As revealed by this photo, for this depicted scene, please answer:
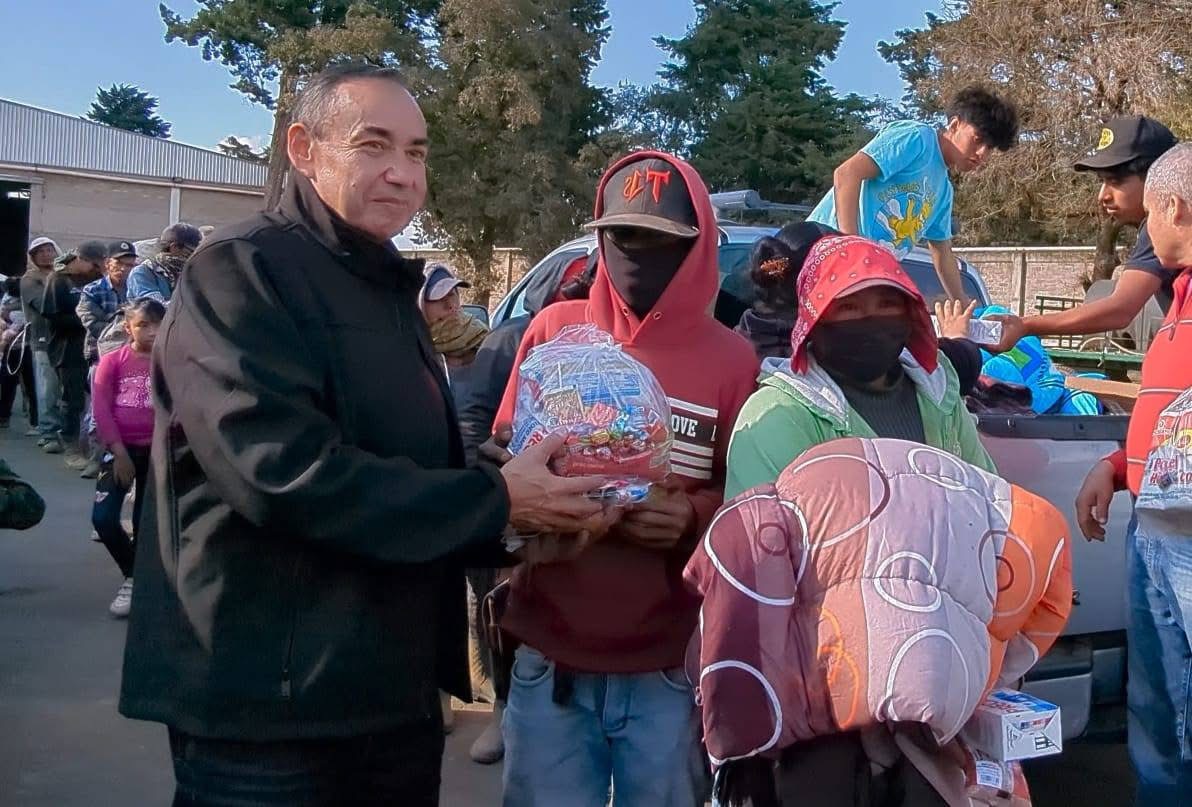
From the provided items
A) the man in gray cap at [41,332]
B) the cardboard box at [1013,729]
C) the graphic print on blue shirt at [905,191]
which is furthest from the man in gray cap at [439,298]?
the man in gray cap at [41,332]

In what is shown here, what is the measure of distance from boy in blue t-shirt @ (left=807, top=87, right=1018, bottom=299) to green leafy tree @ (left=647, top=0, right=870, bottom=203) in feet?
97.6

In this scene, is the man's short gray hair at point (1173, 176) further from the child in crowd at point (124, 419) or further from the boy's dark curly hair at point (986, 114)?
the child in crowd at point (124, 419)

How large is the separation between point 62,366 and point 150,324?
20.5ft

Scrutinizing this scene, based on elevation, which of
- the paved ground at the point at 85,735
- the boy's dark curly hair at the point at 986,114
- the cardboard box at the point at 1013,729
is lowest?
the paved ground at the point at 85,735

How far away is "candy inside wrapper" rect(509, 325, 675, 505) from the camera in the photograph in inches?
87.4

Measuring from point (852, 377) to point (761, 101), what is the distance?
35942mm

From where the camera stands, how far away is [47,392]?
12570 mm

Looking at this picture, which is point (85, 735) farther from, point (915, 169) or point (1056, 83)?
point (1056, 83)

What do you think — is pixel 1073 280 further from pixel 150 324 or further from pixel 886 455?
pixel 886 455

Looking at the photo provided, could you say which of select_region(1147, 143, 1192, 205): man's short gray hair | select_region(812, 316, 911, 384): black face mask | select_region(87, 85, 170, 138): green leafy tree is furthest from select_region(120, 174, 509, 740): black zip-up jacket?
select_region(87, 85, 170, 138): green leafy tree

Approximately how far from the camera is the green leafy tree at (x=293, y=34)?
30.7 metres

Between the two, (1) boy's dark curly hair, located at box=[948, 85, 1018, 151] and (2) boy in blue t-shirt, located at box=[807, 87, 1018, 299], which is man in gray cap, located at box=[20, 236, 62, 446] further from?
(1) boy's dark curly hair, located at box=[948, 85, 1018, 151]

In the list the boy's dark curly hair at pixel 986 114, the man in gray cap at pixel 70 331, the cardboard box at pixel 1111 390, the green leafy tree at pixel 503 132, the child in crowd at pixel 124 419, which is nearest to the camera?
the boy's dark curly hair at pixel 986 114

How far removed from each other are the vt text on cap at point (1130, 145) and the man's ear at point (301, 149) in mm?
2795
